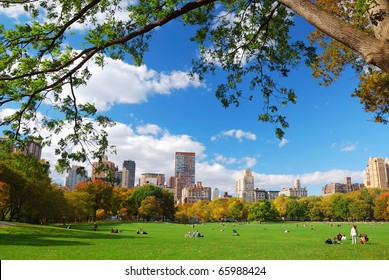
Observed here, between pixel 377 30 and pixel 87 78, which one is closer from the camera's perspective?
pixel 377 30

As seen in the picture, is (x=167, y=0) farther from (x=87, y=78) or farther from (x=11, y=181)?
(x=11, y=181)

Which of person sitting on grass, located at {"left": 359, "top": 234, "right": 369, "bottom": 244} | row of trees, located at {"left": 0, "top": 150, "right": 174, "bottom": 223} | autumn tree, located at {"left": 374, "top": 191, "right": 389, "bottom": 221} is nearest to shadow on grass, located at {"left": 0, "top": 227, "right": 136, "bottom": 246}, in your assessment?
row of trees, located at {"left": 0, "top": 150, "right": 174, "bottom": 223}

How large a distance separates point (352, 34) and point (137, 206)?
370 feet

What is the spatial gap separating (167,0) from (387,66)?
6180 mm

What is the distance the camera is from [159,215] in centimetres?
11556

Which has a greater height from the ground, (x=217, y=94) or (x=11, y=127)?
(x=217, y=94)

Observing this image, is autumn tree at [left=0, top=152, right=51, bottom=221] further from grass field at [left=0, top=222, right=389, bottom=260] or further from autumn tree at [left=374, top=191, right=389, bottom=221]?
autumn tree at [left=374, top=191, right=389, bottom=221]

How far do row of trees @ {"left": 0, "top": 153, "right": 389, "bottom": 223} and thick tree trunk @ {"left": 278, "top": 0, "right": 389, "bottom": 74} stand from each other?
Answer: 3963 cm

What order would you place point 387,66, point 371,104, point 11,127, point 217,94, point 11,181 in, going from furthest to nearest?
point 11,181, point 371,104, point 217,94, point 11,127, point 387,66

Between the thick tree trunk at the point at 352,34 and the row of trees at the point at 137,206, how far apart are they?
130ft

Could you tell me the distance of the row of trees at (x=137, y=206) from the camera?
2274 inches

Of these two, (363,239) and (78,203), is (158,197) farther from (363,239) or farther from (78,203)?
(363,239)

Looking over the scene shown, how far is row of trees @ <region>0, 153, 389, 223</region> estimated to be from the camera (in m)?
57.8
